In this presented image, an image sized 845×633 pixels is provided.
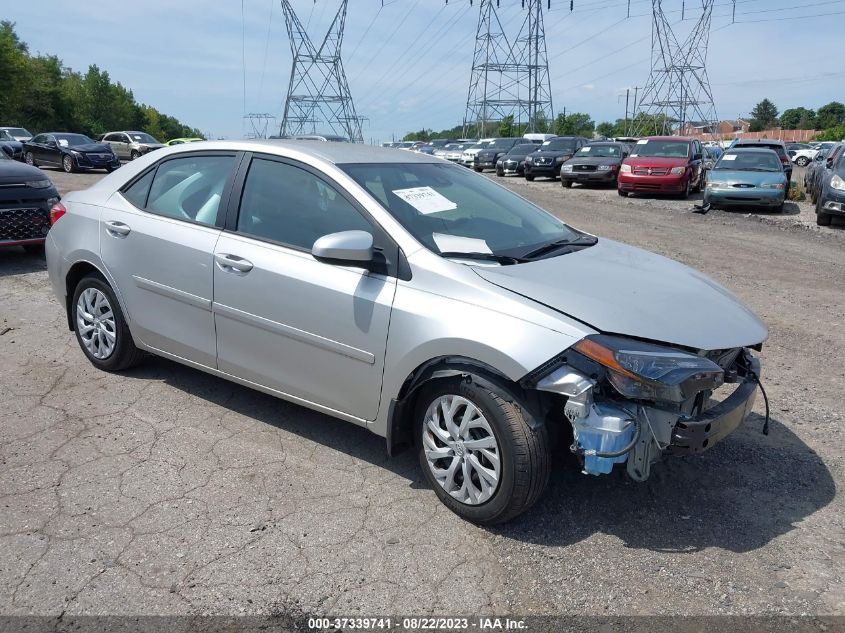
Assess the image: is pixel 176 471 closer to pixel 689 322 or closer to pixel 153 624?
pixel 153 624

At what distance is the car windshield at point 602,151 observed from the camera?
2152 centimetres

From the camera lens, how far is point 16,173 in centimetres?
804

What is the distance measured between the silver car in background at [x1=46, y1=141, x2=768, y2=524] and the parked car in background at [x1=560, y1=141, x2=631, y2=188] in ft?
57.0

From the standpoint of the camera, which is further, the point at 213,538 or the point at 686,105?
the point at 686,105

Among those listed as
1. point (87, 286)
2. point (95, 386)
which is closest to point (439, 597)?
point (95, 386)

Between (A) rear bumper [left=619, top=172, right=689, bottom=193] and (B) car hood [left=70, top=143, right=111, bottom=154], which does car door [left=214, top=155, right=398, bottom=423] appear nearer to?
(A) rear bumper [left=619, top=172, right=689, bottom=193]

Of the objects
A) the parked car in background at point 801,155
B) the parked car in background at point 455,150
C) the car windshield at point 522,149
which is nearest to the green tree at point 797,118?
the parked car in background at point 801,155

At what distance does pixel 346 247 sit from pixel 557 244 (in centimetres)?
136

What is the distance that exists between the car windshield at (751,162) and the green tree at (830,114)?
Answer: 283 ft

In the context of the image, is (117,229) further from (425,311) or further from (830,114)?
(830,114)

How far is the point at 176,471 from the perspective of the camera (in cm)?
362

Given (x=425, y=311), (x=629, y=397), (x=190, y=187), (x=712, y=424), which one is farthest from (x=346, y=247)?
(x=712, y=424)

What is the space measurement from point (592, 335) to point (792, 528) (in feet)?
4.59

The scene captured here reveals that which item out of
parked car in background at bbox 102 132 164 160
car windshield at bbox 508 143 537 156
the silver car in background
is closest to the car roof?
the silver car in background
